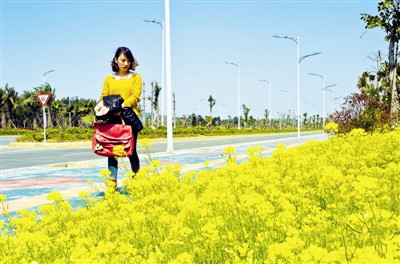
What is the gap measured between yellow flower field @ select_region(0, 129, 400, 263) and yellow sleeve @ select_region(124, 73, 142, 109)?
136cm

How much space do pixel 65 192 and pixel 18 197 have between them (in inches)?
24.7

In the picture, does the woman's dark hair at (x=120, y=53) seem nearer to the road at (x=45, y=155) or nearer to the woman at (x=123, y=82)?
the woman at (x=123, y=82)

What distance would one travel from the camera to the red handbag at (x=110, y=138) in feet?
18.3

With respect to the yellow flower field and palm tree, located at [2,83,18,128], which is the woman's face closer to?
the yellow flower field

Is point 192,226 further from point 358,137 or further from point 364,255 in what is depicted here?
point 358,137

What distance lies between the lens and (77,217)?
3.66 metres

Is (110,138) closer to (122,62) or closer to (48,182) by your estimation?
(122,62)

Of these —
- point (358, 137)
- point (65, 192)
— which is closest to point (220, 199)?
point (65, 192)

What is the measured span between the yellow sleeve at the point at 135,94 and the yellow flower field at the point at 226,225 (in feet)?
4.46

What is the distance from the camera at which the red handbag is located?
557 centimetres

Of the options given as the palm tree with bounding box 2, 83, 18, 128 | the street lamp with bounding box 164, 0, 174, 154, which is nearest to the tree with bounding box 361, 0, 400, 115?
the street lamp with bounding box 164, 0, 174, 154

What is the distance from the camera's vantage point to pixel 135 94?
5730 mm

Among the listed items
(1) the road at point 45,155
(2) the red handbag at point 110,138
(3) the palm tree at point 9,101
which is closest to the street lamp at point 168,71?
(1) the road at point 45,155

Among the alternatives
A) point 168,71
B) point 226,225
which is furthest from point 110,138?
point 168,71
